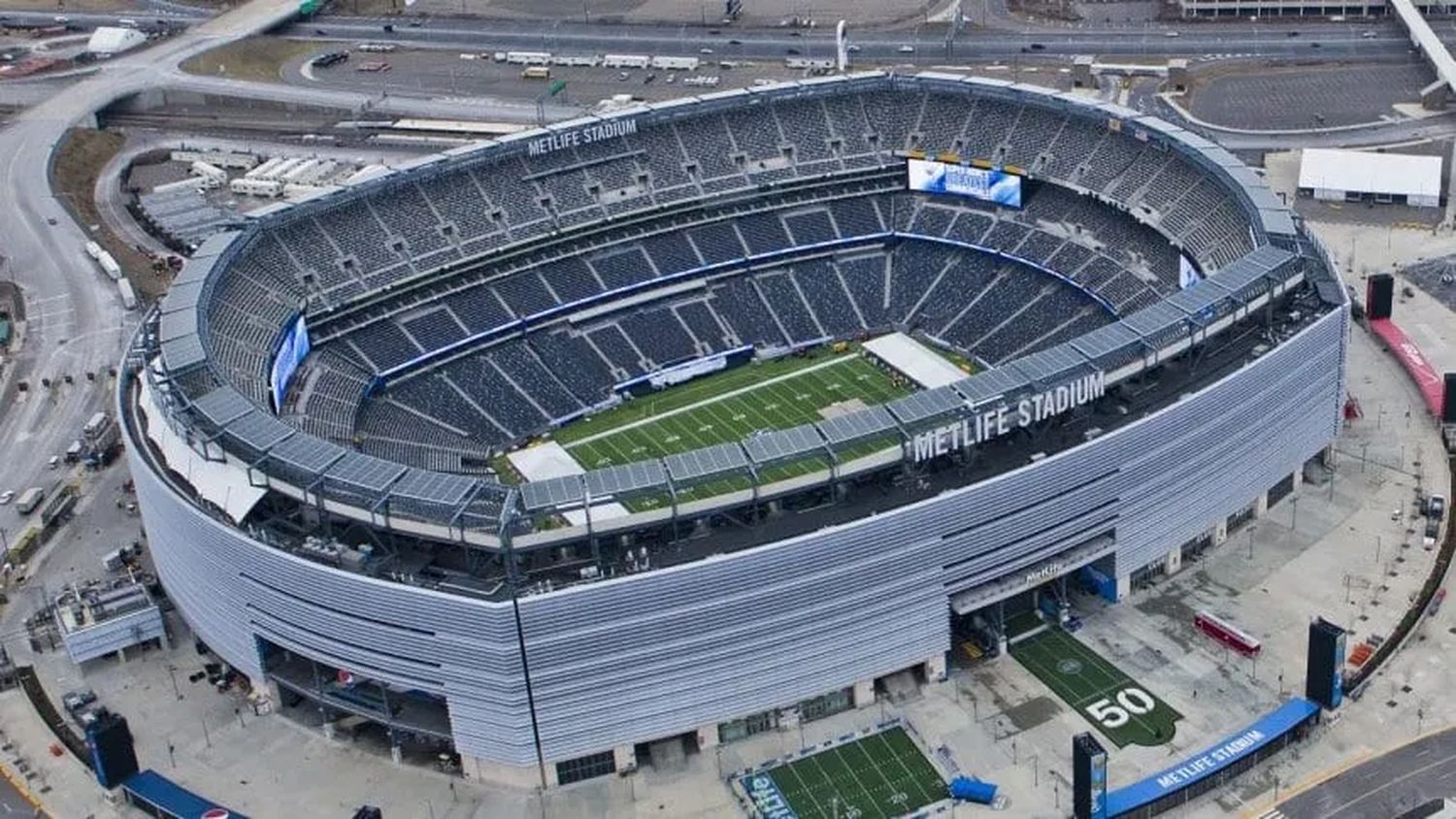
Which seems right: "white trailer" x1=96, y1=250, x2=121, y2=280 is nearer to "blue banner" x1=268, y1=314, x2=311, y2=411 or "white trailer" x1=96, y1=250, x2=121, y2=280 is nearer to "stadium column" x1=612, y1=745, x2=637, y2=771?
"blue banner" x1=268, y1=314, x2=311, y2=411

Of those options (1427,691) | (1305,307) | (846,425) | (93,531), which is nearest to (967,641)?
(846,425)

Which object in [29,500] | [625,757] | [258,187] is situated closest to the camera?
[625,757]

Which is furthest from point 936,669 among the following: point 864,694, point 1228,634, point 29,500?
point 29,500

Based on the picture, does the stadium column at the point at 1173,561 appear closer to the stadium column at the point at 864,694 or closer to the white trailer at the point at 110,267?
the stadium column at the point at 864,694

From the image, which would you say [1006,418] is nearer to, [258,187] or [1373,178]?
[1373,178]

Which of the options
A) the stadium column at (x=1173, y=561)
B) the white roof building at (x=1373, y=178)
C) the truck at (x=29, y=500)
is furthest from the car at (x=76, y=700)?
the white roof building at (x=1373, y=178)

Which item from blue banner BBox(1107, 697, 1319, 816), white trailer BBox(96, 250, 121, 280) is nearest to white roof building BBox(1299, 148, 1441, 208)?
blue banner BBox(1107, 697, 1319, 816)

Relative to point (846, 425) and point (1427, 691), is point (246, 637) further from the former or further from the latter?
point (1427, 691)
